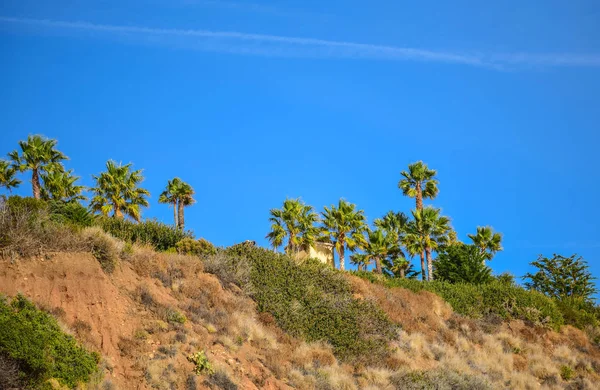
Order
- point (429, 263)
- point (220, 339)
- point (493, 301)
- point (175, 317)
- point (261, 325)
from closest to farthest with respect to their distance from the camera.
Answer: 1. point (175, 317)
2. point (220, 339)
3. point (261, 325)
4. point (493, 301)
5. point (429, 263)

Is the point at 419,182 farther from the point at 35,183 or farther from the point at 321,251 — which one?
the point at 35,183

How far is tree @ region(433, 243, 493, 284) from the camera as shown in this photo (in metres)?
48.6

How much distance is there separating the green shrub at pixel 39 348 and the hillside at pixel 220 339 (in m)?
0.59

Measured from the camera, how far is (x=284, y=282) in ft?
100

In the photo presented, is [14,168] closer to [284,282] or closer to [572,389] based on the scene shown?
[284,282]

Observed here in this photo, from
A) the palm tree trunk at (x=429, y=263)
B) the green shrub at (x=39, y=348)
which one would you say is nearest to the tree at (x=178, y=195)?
the palm tree trunk at (x=429, y=263)

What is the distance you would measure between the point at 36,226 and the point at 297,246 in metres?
39.6

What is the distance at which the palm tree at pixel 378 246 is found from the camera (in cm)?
6106

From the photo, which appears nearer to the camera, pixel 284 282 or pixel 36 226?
pixel 36 226

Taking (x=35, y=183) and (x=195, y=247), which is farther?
(x=35, y=183)

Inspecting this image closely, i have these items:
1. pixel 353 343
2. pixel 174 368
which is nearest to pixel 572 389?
pixel 353 343

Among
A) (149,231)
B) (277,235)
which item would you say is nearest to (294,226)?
(277,235)

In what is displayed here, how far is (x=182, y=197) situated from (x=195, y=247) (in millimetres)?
38543

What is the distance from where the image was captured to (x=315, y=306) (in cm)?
3002
